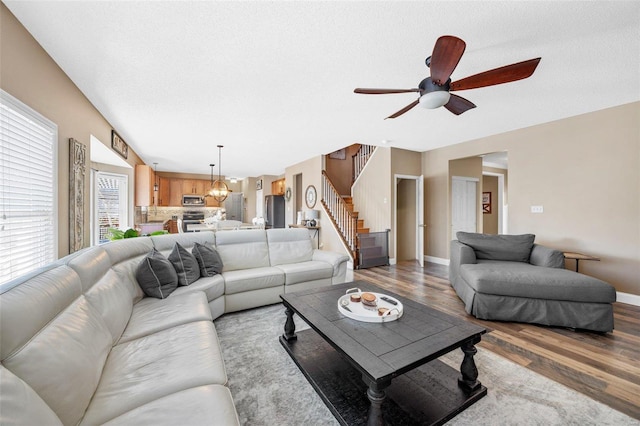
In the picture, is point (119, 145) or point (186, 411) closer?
point (186, 411)

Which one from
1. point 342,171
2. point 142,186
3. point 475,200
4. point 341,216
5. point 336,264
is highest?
point 342,171

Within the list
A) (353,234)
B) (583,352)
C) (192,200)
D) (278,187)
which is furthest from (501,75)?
(192,200)

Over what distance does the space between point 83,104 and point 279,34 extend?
2.51 metres

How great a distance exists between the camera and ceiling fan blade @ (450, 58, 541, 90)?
67.5 inches

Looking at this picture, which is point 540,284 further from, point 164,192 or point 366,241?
point 164,192

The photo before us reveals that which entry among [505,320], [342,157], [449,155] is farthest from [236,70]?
[342,157]

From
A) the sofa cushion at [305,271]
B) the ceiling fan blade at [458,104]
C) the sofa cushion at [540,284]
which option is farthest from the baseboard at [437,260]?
the ceiling fan blade at [458,104]

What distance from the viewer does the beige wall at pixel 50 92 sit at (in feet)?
5.32

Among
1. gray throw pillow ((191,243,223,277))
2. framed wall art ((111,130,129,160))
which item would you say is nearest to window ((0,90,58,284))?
gray throw pillow ((191,243,223,277))

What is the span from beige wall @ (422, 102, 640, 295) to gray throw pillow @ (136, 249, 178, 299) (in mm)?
5196

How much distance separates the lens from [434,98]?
2.09 m

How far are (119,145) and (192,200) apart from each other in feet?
14.9

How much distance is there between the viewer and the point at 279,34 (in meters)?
1.87

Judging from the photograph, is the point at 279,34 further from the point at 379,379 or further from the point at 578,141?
the point at 578,141
